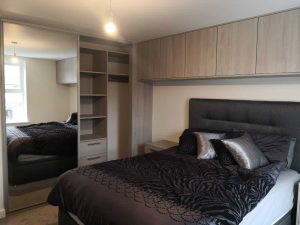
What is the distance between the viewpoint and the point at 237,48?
2.60m

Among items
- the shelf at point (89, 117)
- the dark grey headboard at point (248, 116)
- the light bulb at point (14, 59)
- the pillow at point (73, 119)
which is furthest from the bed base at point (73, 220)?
the light bulb at point (14, 59)

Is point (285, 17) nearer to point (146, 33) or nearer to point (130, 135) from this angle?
point (146, 33)

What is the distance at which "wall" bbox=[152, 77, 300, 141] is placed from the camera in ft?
8.34

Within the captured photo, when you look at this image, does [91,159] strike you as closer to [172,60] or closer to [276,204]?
[172,60]

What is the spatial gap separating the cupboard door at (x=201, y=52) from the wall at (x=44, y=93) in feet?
5.73

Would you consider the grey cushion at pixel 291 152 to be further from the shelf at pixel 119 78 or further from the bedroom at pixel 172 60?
the shelf at pixel 119 78

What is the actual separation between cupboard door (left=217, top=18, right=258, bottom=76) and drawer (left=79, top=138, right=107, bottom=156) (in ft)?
6.79

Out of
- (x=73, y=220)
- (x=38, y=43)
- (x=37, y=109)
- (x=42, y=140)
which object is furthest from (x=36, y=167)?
(x=38, y=43)

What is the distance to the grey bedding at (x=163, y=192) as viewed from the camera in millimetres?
1444

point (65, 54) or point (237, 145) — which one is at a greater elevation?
point (65, 54)

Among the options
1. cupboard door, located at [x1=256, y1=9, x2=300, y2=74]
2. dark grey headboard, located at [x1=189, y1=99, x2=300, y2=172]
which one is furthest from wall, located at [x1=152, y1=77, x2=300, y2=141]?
cupboard door, located at [x1=256, y1=9, x2=300, y2=74]

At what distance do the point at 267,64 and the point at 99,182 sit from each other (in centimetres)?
199

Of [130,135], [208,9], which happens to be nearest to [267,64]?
[208,9]

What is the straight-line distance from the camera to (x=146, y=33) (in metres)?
3.23
